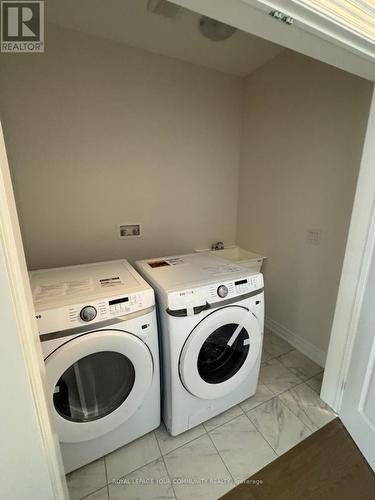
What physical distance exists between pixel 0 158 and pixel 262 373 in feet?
6.30

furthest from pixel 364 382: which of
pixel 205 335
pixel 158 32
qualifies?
pixel 158 32

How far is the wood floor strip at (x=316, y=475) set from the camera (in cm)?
104

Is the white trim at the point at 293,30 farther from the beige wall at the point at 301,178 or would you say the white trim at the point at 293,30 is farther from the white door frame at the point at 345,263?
the beige wall at the point at 301,178

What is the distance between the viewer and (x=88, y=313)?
936 mm

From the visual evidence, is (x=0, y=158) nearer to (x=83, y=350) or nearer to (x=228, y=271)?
(x=83, y=350)

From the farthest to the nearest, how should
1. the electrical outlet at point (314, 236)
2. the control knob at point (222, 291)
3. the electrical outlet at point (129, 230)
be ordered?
1. the electrical outlet at point (129, 230)
2. the electrical outlet at point (314, 236)
3. the control knob at point (222, 291)

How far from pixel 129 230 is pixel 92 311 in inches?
43.3

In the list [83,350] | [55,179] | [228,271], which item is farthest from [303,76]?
[83,350]

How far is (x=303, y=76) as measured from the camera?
1.62 meters

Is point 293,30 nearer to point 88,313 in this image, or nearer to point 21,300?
point 21,300

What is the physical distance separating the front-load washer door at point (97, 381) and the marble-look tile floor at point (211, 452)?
0.81 ft

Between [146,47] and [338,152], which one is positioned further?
[146,47]

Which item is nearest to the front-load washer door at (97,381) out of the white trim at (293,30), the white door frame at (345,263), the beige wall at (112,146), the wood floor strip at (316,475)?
the white door frame at (345,263)

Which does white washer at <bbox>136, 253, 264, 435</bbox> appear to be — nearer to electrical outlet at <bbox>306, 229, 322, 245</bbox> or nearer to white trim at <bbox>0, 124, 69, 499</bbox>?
white trim at <bbox>0, 124, 69, 499</bbox>
